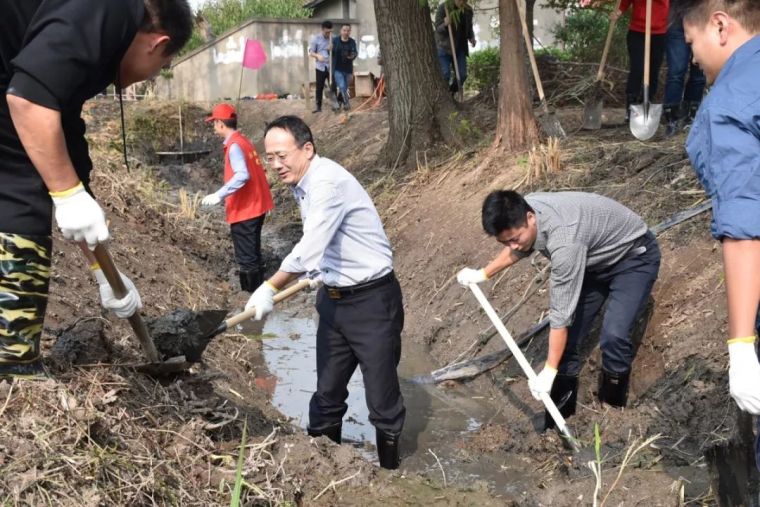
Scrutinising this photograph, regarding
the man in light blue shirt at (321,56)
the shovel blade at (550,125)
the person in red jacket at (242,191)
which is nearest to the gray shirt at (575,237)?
the person in red jacket at (242,191)

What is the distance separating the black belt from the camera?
4316 mm

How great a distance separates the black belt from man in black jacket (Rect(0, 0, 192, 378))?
1682 mm

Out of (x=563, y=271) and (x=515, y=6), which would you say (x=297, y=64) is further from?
(x=563, y=271)

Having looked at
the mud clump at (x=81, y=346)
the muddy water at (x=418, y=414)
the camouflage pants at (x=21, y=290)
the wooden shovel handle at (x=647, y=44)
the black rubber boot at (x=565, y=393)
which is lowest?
the muddy water at (x=418, y=414)

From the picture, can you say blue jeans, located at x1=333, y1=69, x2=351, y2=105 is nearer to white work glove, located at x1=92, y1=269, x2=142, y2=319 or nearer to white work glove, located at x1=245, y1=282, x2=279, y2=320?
white work glove, located at x1=245, y1=282, x2=279, y2=320

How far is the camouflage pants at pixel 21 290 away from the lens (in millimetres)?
2705

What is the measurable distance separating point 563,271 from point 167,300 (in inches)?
157

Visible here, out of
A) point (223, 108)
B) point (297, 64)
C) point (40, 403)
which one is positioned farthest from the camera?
point (297, 64)

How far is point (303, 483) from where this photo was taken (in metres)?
3.60

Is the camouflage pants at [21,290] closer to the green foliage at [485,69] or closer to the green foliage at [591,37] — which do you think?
the green foliage at [485,69]

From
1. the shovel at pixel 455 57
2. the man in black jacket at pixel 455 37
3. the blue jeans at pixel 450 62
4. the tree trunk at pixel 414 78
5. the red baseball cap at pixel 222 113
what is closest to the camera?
the red baseball cap at pixel 222 113

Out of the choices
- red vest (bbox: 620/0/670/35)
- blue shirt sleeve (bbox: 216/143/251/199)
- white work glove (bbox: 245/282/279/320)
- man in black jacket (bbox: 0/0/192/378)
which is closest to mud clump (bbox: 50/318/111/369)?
man in black jacket (bbox: 0/0/192/378)

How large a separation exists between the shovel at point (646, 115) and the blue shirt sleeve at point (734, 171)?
602 cm

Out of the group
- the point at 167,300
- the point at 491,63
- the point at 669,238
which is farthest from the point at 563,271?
the point at 491,63
